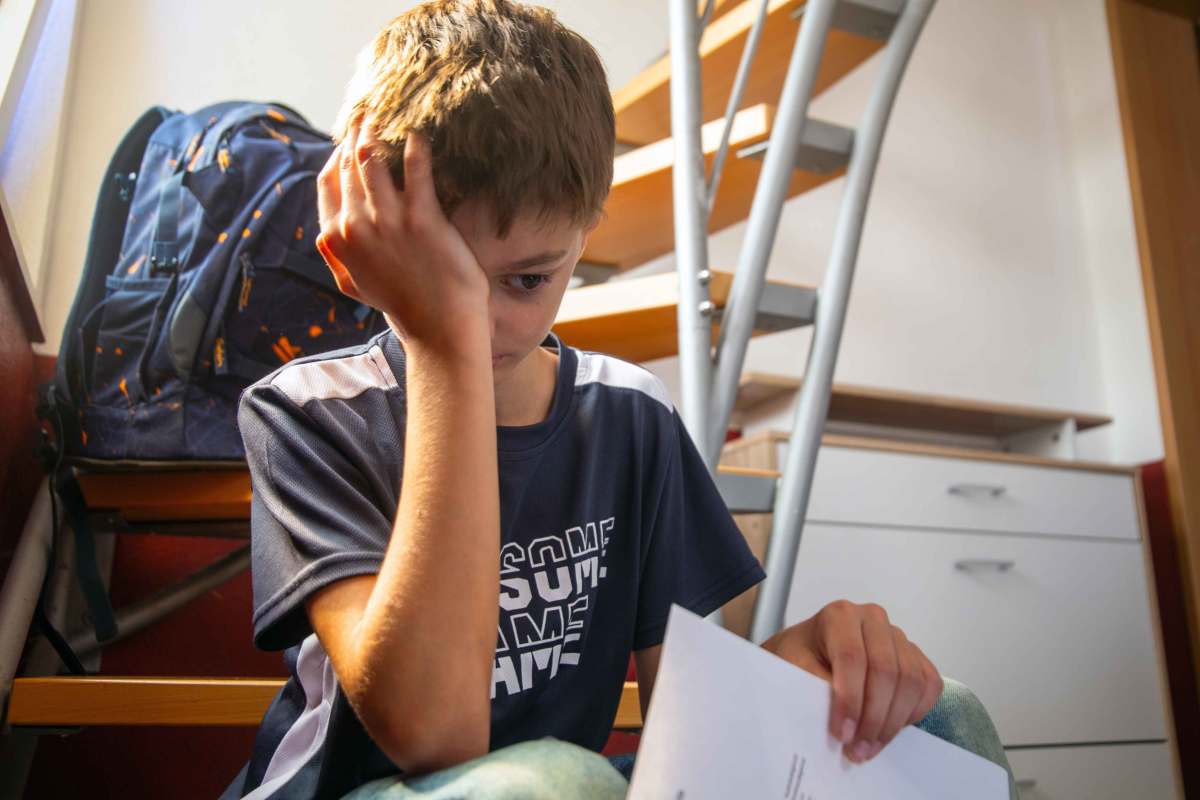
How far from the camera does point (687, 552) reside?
0.79m

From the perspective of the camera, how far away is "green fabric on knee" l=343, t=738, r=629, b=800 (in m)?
0.38

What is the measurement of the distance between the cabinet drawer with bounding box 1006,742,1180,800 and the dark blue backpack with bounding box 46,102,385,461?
1.50 m

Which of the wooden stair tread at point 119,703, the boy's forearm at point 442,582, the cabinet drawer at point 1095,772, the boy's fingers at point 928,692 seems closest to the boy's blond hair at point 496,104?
the boy's forearm at point 442,582

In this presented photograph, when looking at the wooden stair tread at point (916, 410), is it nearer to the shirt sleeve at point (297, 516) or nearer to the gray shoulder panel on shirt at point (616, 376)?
the gray shoulder panel on shirt at point (616, 376)

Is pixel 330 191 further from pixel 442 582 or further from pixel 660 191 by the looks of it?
pixel 660 191

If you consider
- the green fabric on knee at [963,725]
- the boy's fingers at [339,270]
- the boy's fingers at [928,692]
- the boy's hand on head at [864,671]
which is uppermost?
the boy's fingers at [339,270]

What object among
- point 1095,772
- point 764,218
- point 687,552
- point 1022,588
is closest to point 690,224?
point 764,218

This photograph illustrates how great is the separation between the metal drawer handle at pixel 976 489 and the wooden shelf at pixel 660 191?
2.41 ft

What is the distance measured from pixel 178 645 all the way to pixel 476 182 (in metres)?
1.14

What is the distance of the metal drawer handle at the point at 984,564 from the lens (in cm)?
184

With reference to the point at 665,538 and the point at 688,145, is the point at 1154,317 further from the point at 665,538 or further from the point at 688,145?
the point at 665,538

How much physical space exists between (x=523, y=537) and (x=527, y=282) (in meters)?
0.19

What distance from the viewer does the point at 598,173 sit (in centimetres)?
65

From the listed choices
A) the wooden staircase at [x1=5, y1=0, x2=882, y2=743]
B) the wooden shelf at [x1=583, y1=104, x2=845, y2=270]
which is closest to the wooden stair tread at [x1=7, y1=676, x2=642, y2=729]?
the wooden staircase at [x1=5, y1=0, x2=882, y2=743]
